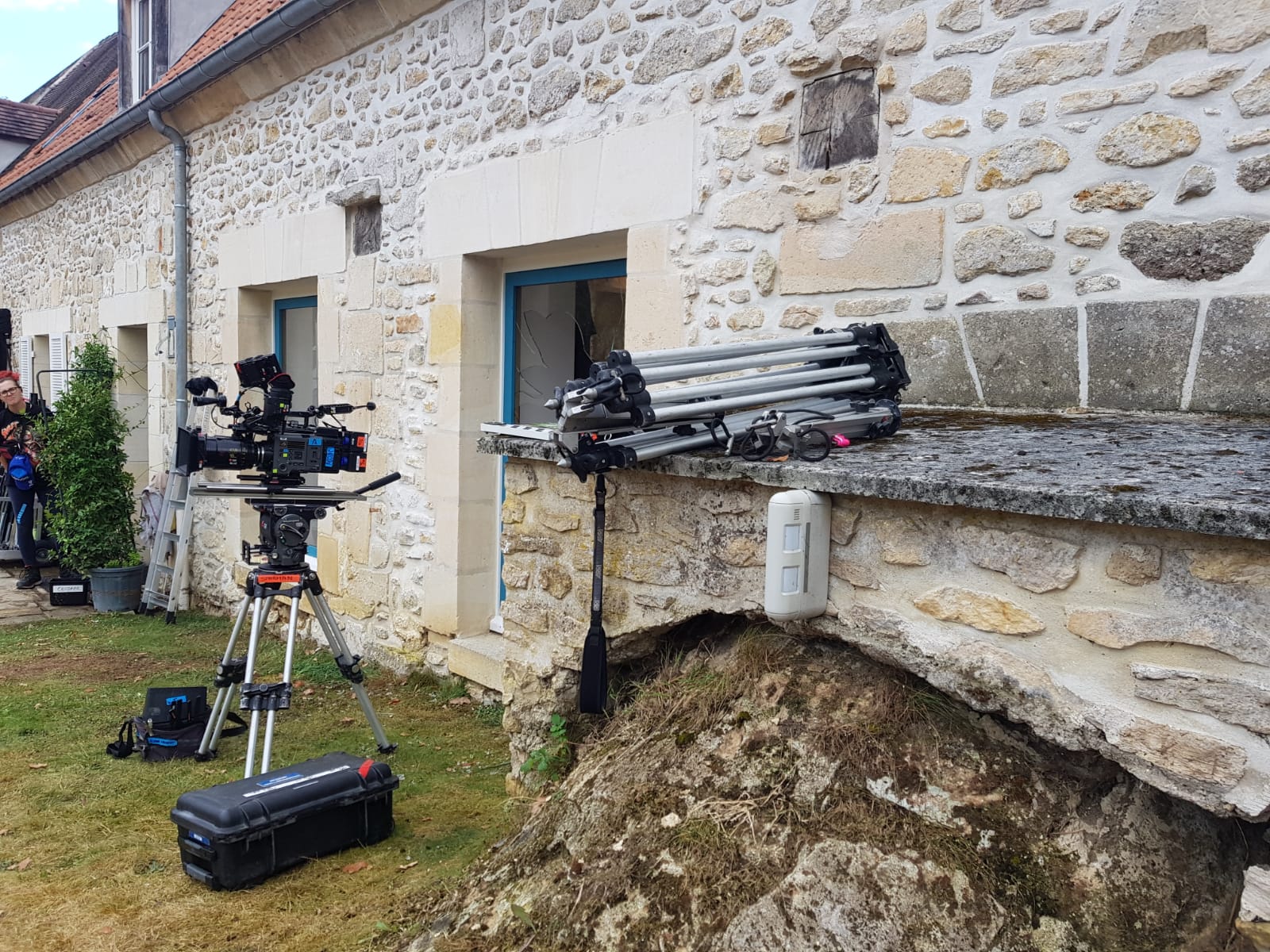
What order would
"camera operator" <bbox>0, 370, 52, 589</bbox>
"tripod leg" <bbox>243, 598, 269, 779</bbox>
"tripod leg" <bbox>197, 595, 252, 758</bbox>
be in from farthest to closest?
"camera operator" <bbox>0, 370, 52, 589</bbox>, "tripod leg" <bbox>197, 595, 252, 758</bbox>, "tripod leg" <bbox>243, 598, 269, 779</bbox>

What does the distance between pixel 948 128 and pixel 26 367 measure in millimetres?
12499

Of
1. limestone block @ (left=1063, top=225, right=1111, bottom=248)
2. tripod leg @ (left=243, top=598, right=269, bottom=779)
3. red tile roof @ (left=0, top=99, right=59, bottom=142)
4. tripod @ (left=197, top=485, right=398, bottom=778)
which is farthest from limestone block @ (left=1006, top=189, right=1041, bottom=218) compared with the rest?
red tile roof @ (left=0, top=99, right=59, bottom=142)

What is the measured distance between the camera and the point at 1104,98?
10.1ft

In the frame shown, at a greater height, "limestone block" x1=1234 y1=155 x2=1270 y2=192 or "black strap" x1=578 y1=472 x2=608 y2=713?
"limestone block" x1=1234 y1=155 x2=1270 y2=192

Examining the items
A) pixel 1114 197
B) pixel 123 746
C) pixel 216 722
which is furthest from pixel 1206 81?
pixel 123 746

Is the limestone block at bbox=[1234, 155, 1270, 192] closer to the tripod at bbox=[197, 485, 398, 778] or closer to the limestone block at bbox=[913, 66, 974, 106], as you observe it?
the limestone block at bbox=[913, 66, 974, 106]

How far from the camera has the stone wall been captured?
1.87 metres

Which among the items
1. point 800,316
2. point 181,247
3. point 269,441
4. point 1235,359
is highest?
point 181,247

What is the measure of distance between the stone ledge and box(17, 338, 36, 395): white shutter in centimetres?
1147

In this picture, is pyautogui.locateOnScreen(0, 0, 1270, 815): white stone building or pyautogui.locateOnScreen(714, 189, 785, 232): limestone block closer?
pyautogui.locateOnScreen(0, 0, 1270, 815): white stone building

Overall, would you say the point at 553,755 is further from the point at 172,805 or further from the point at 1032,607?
the point at 172,805

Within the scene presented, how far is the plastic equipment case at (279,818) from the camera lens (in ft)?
10.7

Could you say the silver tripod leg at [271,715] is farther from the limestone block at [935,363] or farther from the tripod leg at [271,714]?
the limestone block at [935,363]

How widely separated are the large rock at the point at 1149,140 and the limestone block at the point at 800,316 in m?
1.09
